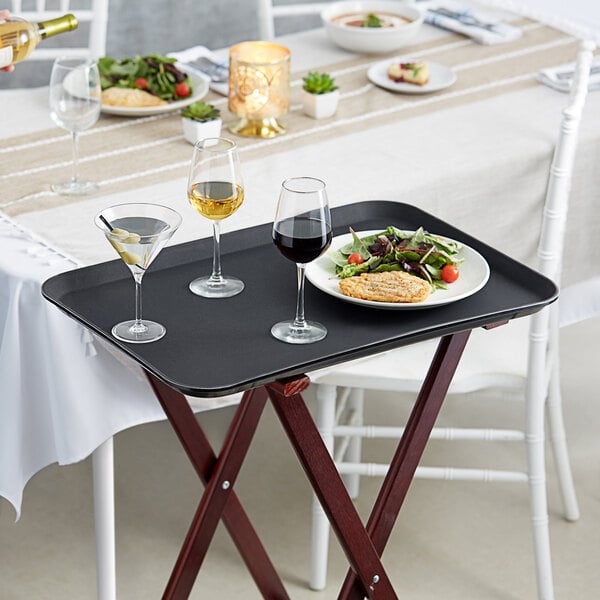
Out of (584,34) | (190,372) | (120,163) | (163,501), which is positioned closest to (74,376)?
(190,372)

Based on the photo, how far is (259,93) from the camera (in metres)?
2.37

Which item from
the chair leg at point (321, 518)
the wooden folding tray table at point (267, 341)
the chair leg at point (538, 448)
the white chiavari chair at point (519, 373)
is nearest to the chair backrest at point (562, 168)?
the white chiavari chair at point (519, 373)

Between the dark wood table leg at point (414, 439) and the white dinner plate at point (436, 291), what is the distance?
0.09 metres

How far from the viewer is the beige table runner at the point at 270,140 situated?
2.23 metres

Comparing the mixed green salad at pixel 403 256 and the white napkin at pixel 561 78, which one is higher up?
the mixed green salad at pixel 403 256

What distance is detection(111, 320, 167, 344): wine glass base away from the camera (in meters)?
1.51

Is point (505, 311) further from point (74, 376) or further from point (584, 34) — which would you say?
point (584, 34)

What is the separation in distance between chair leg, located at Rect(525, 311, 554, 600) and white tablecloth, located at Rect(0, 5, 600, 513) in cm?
28

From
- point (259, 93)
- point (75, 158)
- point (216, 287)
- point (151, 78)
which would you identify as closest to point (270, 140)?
point (259, 93)

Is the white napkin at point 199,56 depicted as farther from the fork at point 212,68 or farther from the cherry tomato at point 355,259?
the cherry tomato at point 355,259

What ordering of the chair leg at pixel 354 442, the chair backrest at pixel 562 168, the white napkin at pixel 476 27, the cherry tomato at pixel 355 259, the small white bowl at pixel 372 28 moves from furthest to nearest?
the white napkin at pixel 476 27
the small white bowl at pixel 372 28
the chair leg at pixel 354 442
the chair backrest at pixel 562 168
the cherry tomato at pixel 355 259

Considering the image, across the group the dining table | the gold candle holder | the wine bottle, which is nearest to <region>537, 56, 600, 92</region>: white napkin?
the dining table

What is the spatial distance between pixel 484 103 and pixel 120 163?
84 cm

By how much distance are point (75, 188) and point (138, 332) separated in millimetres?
726
